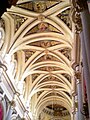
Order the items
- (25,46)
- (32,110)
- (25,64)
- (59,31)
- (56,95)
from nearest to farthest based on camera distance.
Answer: (59,31) → (25,46) → (25,64) → (32,110) → (56,95)

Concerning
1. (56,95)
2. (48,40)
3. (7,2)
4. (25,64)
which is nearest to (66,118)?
(56,95)

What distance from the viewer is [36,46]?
1742 cm

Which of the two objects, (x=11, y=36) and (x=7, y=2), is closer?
(x=7, y=2)

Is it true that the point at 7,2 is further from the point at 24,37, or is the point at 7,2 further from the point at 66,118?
the point at 66,118

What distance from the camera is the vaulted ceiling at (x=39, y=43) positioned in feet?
48.8

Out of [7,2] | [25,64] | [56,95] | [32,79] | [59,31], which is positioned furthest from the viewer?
[56,95]

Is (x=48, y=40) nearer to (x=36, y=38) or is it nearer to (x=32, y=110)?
(x=36, y=38)

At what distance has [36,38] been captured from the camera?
16.4 metres

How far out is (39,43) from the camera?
684 inches

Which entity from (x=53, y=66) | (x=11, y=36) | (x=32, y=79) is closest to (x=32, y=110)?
(x=32, y=79)

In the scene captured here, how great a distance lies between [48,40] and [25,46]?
143 cm

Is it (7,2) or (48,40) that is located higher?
(48,40)

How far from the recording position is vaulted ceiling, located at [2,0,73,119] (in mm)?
14883

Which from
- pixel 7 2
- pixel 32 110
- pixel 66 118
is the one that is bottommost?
pixel 7 2
